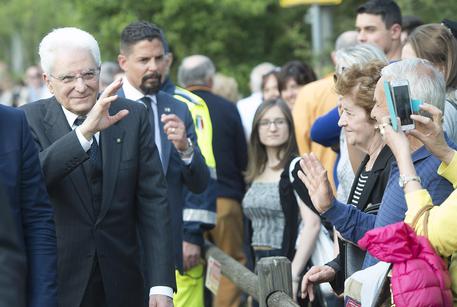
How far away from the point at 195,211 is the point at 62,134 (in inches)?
125

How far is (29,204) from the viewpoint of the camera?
492 centimetres

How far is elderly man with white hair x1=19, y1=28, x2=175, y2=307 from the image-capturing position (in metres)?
5.90

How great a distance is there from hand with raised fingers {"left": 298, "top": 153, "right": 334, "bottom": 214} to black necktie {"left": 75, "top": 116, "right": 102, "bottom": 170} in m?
1.07

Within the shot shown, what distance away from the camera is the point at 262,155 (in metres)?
9.23

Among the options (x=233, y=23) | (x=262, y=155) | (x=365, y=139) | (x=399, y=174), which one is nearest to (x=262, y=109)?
(x=262, y=155)

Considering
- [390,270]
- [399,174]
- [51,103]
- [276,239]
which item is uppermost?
[51,103]

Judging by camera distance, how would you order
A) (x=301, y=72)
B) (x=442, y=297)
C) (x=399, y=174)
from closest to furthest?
1. (x=442, y=297)
2. (x=399, y=174)
3. (x=301, y=72)

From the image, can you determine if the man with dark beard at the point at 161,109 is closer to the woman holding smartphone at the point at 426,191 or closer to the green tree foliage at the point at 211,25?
the woman holding smartphone at the point at 426,191

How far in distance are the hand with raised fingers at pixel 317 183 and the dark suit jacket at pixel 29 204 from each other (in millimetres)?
1358

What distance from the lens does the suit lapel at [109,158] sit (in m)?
5.96

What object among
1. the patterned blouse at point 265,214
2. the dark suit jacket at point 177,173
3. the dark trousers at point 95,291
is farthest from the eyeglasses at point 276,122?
the dark trousers at point 95,291

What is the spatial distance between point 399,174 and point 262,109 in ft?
14.1

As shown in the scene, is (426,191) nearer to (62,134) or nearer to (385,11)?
(62,134)

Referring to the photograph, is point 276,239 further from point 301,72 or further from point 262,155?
point 301,72
